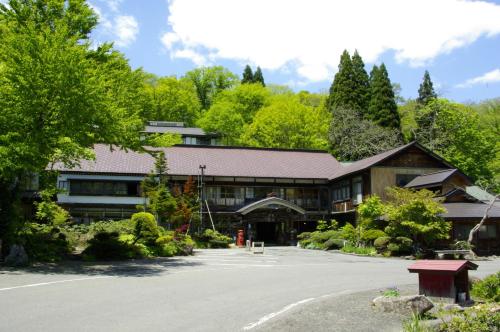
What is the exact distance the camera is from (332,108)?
57.5 metres

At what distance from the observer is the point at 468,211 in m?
28.8

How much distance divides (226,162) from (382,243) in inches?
741

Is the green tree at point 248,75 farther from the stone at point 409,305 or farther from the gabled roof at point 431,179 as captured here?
the stone at point 409,305

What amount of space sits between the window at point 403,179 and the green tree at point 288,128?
59.9ft

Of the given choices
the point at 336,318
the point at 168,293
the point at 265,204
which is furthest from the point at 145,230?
the point at 336,318

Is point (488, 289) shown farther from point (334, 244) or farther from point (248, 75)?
point (248, 75)

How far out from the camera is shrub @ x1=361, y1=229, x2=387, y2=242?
94.6 feet

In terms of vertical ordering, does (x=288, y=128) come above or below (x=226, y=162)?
above

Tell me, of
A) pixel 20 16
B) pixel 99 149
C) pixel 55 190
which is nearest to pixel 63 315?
pixel 55 190

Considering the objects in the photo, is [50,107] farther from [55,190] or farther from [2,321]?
[2,321]

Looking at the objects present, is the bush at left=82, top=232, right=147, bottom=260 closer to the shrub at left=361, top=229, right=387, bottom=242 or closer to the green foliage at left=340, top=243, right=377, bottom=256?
the green foliage at left=340, top=243, right=377, bottom=256

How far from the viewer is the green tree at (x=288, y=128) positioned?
52.9 m

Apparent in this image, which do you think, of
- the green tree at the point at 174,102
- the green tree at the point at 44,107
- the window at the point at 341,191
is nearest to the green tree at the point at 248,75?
the green tree at the point at 174,102

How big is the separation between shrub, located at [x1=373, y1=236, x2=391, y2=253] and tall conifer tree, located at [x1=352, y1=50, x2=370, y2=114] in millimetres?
32667
